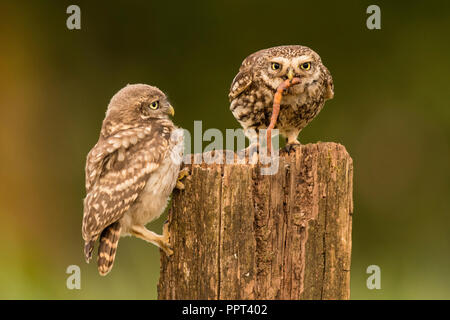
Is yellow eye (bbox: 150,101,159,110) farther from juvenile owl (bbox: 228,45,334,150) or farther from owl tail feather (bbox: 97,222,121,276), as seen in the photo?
juvenile owl (bbox: 228,45,334,150)

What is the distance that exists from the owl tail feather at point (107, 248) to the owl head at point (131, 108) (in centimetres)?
57

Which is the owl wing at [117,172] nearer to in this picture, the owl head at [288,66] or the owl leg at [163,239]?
the owl leg at [163,239]

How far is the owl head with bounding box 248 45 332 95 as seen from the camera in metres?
4.28

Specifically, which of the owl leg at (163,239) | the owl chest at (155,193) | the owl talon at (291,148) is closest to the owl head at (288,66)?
the owl talon at (291,148)

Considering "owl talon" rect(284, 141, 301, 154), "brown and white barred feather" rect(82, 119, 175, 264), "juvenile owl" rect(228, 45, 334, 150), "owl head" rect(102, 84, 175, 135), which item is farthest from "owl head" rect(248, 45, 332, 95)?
"brown and white barred feather" rect(82, 119, 175, 264)

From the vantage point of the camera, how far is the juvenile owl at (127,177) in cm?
358

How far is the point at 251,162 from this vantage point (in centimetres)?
339

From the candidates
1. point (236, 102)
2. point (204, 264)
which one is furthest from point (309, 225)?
point (236, 102)

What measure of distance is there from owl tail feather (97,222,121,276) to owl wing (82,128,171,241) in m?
0.09

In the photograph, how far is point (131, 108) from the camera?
3914 mm

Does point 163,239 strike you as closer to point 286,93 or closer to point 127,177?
point 127,177

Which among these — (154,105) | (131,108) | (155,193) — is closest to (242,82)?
(154,105)

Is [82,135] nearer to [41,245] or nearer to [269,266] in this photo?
[41,245]

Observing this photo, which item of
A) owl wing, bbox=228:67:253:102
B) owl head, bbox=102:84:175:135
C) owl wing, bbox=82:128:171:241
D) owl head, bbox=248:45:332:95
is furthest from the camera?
owl wing, bbox=228:67:253:102
